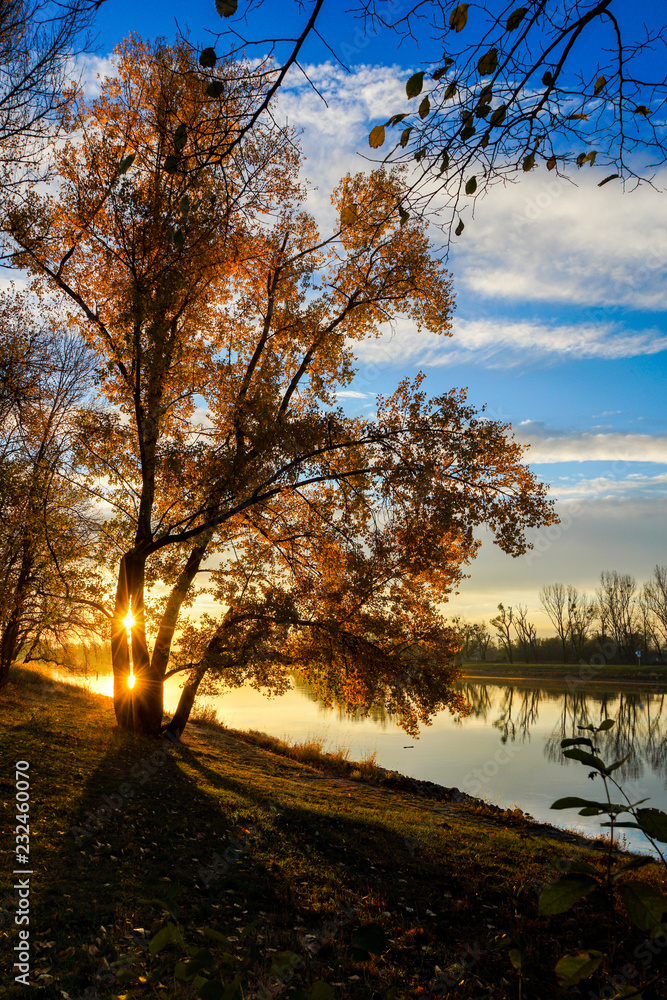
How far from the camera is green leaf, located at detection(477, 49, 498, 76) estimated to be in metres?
2.86

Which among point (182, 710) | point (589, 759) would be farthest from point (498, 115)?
point (182, 710)

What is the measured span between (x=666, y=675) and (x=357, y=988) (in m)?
63.0

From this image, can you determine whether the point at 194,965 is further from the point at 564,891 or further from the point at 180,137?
the point at 180,137

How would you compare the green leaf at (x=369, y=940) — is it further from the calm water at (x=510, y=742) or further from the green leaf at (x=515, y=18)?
the calm water at (x=510, y=742)

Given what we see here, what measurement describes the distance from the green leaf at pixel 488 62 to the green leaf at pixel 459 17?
0.25m

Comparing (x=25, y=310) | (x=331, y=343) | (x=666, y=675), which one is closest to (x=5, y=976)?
(x=331, y=343)

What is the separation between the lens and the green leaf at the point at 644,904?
158cm

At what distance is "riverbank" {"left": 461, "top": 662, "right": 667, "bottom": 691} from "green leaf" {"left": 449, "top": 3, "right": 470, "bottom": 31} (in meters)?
57.0

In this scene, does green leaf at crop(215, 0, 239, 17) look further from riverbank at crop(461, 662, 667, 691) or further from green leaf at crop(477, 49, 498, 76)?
riverbank at crop(461, 662, 667, 691)

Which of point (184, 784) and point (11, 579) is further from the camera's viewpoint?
point (11, 579)

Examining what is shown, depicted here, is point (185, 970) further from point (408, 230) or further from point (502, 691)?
point (502, 691)

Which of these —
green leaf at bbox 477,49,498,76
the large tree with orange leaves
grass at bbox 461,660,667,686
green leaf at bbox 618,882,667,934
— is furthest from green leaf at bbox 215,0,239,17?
grass at bbox 461,660,667,686

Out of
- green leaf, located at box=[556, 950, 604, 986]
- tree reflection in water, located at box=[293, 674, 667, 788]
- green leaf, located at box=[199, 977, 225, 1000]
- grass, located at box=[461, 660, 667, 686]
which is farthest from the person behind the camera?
grass, located at box=[461, 660, 667, 686]

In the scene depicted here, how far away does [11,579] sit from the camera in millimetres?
14844
